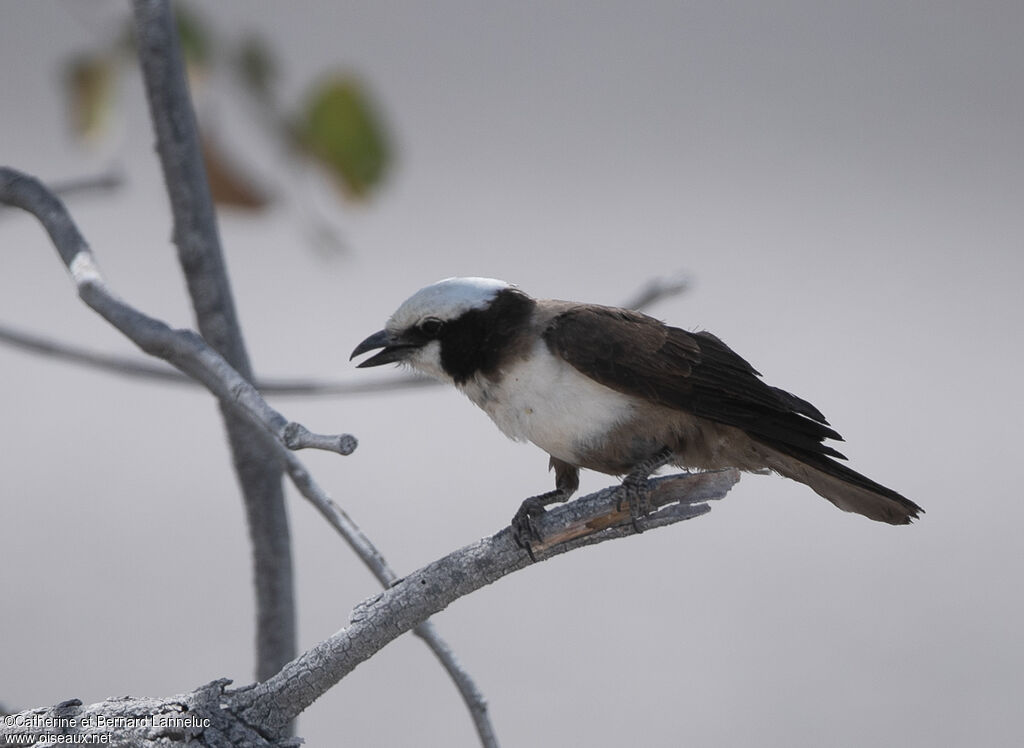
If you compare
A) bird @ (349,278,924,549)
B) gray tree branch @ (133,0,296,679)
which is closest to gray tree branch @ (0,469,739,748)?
bird @ (349,278,924,549)

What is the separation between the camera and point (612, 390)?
211 centimetres

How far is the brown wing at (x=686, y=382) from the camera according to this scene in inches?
82.0

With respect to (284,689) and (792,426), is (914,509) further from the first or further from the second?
(284,689)

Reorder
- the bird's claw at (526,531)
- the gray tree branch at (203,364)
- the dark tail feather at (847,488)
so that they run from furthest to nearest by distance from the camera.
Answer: the dark tail feather at (847,488) → the bird's claw at (526,531) → the gray tree branch at (203,364)

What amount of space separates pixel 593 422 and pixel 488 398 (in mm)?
204

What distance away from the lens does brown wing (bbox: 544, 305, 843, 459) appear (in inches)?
82.0

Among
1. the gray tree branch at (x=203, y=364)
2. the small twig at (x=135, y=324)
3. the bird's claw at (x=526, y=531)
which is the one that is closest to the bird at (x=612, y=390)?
the bird's claw at (x=526, y=531)

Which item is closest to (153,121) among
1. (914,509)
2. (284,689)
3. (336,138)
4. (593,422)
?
(336,138)

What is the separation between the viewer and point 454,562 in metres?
1.72

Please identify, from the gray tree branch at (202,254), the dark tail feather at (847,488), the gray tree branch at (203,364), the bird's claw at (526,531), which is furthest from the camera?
the gray tree branch at (202,254)

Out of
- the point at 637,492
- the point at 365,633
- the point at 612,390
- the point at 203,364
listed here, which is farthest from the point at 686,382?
the point at 203,364

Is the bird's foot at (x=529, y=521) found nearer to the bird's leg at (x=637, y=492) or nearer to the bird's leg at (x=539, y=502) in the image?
the bird's leg at (x=539, y=502)

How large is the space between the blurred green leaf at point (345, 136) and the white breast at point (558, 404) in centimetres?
42

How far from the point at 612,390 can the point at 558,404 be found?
0.32ft
